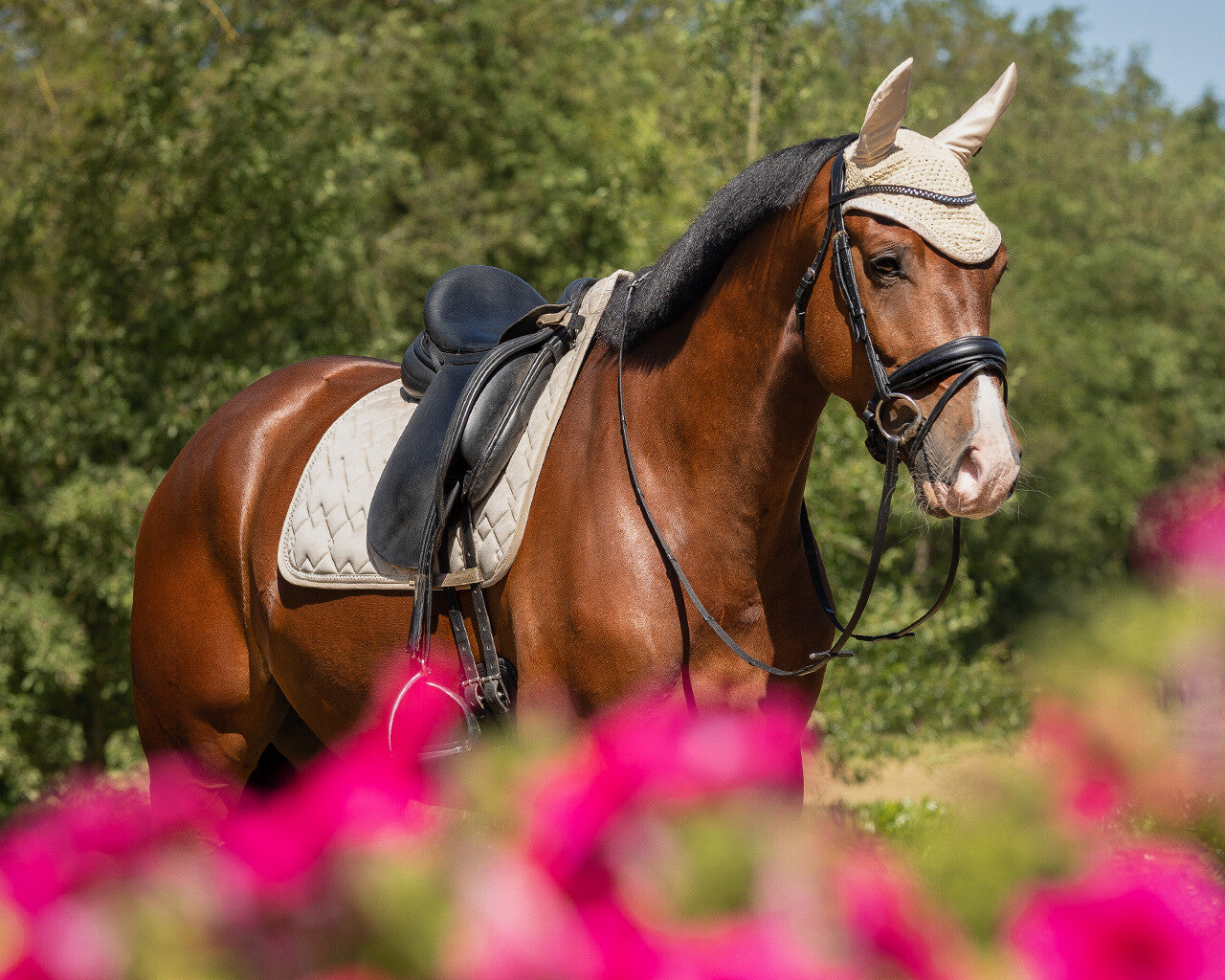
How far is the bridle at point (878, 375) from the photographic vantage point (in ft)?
7.37

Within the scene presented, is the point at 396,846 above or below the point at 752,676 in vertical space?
above

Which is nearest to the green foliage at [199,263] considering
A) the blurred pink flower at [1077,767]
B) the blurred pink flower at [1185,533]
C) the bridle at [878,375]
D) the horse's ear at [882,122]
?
the bridle at [878,375]

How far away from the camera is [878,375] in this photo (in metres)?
2.35

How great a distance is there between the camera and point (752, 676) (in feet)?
8.47

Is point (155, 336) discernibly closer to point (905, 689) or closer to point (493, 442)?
point (905, 689)

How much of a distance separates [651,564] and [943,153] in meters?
1.07

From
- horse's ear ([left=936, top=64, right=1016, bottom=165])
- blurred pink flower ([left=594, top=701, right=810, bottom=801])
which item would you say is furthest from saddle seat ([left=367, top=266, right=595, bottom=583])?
blurred pink flower ([left=594, top=701, right=810, bottom=801])

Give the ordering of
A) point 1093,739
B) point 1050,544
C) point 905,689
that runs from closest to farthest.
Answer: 1. point 1093,739
2. point 905,689
3. point 1050,544

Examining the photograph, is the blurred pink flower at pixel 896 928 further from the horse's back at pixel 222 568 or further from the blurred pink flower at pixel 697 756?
the horse's back at pixel 222 568

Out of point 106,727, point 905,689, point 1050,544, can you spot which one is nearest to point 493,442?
point 905,689

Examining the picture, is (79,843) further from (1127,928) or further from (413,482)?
(413,482)

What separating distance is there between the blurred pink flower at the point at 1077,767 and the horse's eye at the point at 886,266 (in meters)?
1.81

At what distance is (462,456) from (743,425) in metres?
0.71

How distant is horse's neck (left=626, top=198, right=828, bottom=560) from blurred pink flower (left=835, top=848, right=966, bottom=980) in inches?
76.3
